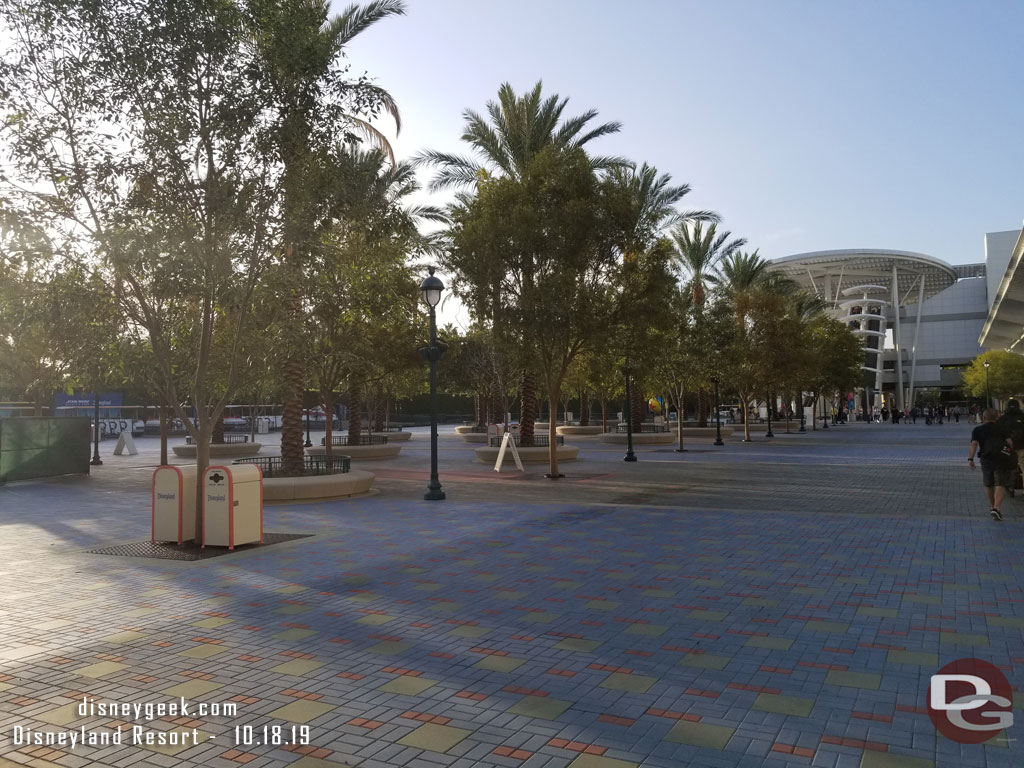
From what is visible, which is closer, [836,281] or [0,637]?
[0,637]

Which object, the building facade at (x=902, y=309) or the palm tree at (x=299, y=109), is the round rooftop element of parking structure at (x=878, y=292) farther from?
the palm tree at (x=299, y=109)

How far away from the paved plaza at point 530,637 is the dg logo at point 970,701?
0.33 feet

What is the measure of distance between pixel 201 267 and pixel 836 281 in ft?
359

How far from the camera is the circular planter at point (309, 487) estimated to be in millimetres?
14664

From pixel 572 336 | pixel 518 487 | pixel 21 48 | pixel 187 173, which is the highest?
pixel 21 48

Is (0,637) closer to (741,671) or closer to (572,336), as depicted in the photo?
(741,671)

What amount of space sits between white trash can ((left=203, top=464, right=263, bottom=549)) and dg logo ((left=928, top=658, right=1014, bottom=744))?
311 inches

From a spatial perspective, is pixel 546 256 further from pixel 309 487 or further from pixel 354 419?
pixel 354 419

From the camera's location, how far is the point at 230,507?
9.70m

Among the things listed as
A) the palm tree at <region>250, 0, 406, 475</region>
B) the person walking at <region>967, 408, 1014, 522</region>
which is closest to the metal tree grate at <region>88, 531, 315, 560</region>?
the palm tree at <region>250, 0, 406, 475</region>

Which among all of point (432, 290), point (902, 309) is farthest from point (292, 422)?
point (902, 309)

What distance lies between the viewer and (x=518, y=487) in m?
17.1

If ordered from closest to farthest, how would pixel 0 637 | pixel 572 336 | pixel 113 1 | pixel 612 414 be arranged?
pixel 0 637, pixel 113 1, pixel 572 336, pixel 612 414

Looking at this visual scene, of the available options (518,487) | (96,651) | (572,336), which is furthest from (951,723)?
(572,336)
